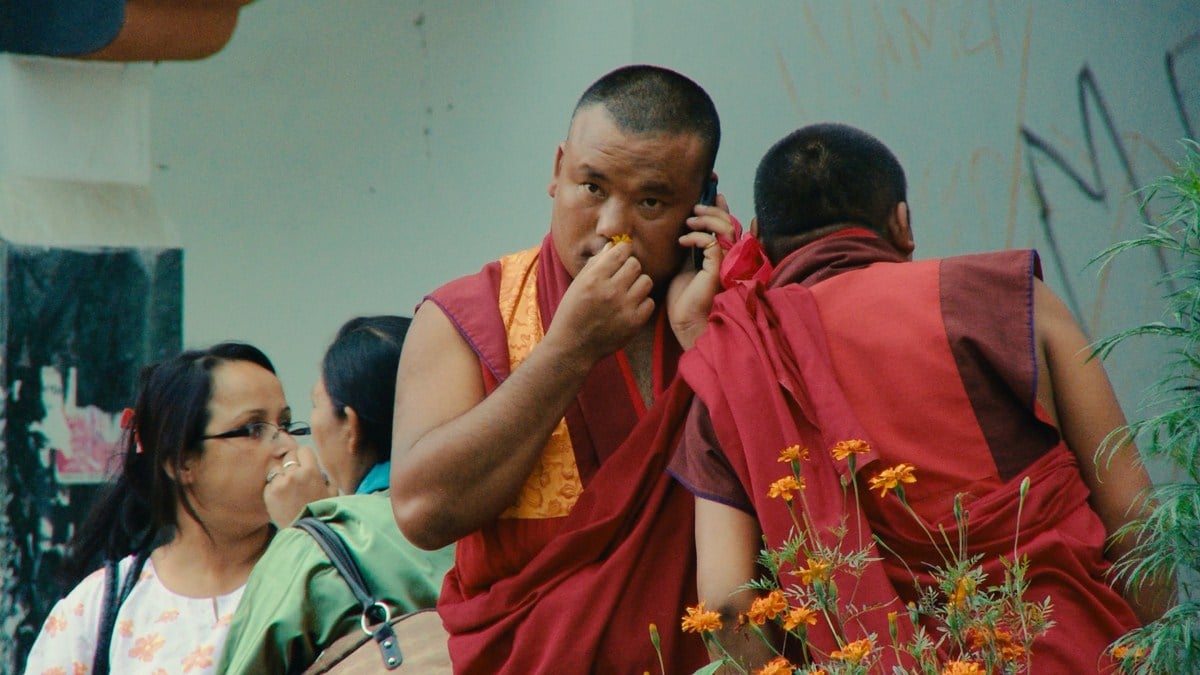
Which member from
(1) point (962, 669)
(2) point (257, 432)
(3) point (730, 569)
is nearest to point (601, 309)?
(3) point (730, 569)

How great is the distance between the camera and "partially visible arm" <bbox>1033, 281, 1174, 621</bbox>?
7.05ft

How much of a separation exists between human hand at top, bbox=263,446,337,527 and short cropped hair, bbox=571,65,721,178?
1.13m

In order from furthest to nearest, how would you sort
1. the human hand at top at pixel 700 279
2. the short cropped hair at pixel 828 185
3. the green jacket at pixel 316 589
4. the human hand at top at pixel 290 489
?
the human hand at top at pixel 290 489 → the green jacket at pixel 316 589 → the short cropped hair at pixel 828 185 → the human hand at top at pixel 700 279

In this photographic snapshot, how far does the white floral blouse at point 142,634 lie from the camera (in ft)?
9.89

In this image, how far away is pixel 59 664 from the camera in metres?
3.03

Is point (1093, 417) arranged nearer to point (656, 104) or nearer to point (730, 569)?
point (730, 569)

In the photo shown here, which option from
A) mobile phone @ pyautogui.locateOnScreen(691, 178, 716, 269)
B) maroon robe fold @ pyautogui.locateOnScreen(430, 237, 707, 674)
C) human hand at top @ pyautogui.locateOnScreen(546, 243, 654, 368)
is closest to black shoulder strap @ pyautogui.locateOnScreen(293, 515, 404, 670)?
maroon robe fold @ pyautogui.locateOnScreen(430, 237, 707, 674)

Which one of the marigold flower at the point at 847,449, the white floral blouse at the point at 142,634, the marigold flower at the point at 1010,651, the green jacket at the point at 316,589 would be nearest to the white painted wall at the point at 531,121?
the green jacket at the point at 316,589

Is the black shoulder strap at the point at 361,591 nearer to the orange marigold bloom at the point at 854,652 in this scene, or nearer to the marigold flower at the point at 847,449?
the marigold flower at the point at 847,449

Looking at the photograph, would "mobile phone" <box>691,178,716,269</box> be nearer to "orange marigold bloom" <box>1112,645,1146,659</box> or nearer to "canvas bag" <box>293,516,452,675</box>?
"canvas bag" <box>293,516,452,675</box>

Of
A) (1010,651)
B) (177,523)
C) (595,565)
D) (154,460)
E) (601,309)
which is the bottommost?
(177,523)

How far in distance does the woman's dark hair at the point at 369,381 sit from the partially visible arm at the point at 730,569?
4.22 ft

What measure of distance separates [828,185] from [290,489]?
1302mm

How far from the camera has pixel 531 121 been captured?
175 inches
